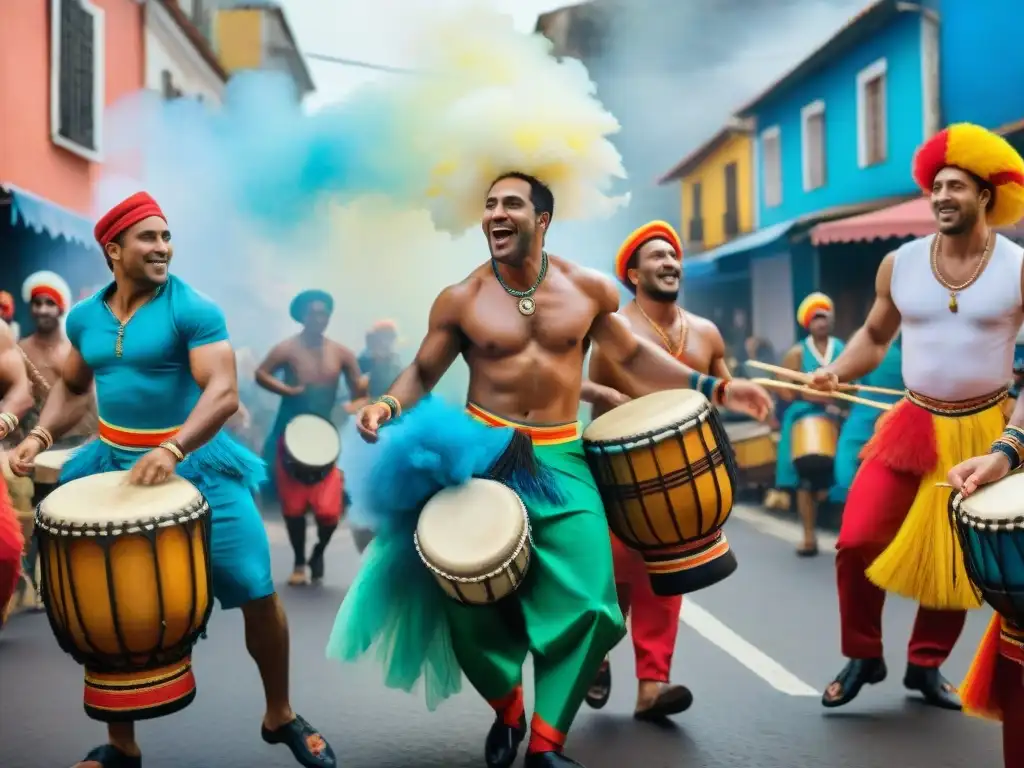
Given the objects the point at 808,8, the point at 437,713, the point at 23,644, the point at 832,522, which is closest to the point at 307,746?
the point at 437,713

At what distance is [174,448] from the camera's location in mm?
4359

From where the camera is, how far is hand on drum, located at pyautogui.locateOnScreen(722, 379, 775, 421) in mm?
4977

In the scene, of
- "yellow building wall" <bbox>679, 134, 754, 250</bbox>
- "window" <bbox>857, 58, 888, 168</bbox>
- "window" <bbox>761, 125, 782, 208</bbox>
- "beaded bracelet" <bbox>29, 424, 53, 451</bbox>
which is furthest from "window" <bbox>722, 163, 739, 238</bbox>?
"beaded bracelet" <bbox>29, 424, 53, 451</bbox>

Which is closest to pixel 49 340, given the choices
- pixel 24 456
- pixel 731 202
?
pixel 24 456

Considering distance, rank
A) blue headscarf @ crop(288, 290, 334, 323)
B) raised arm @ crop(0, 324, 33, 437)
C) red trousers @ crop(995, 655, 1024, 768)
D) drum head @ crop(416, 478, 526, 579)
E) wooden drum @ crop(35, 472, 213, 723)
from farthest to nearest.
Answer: blue headscarf @ crop(288, 290, 334, 323)
raised arm @ crop(0, 324, 33, 437)
drum head @ crop(416, 478, 526, 579)
wooden drum @ crop(35, 472, 213, 723)
red trousers @ crop(995, 655, 1024, 768)

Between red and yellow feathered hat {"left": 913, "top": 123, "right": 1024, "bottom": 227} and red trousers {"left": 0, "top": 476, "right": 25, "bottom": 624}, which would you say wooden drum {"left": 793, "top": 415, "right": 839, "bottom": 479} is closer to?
red and yellow feathered hat {"left": 913, "top": 123, "right": 1024, "bottom": 227}

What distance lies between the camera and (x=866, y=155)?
21391mm

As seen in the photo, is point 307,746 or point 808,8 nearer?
point 307,746

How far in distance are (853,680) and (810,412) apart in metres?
5.62

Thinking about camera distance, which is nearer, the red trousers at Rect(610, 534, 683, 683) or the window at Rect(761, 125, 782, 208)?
the red trousers at Rect(610, 534, 683, 683)

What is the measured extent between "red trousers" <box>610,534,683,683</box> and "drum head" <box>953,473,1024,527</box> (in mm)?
1814

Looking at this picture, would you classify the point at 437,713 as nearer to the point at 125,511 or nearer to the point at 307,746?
the point at 307,746

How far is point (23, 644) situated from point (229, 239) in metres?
8.47

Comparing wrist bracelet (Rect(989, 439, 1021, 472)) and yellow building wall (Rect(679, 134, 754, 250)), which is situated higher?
yellow building wall (Rect(679, 134, 754, 250))
